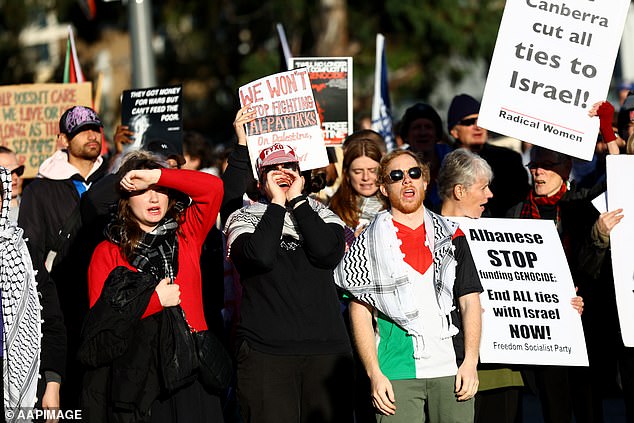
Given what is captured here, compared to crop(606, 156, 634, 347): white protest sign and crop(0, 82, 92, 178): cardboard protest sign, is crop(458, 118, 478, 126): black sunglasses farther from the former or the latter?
crop(0, 82, 92, 178): cardboard protest sign

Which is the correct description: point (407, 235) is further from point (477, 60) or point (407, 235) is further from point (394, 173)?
point (477, 60)

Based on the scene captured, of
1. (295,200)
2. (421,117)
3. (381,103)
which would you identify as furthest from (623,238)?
(381,103)

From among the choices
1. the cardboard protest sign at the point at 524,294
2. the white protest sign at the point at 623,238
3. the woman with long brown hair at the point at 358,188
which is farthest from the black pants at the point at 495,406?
the woman with long brown hair at the point at 358,188

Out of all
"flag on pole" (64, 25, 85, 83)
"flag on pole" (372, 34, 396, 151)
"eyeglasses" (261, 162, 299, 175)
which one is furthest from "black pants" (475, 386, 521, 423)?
"flag on pole" (64, 25, 85, 83)

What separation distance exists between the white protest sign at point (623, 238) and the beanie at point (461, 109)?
7.93ft

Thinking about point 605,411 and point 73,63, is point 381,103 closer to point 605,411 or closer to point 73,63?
point 73,63

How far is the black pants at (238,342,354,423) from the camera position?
19.1 ft

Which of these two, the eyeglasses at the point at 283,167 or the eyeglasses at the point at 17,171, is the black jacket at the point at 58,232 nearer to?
the eyeglasses at the point at 17,171

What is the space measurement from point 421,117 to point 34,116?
3172 mm

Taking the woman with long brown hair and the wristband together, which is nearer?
the wristband

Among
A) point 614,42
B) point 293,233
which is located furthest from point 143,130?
point 614,42

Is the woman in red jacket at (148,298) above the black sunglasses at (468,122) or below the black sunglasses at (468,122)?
below

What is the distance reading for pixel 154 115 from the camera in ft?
28.2

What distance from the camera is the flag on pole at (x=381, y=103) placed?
33.1 feet
